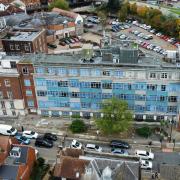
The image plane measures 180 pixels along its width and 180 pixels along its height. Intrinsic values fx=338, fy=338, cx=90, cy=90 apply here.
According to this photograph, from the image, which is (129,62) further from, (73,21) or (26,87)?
(73,21)

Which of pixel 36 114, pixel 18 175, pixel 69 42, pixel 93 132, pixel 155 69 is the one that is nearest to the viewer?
pixel 18 175

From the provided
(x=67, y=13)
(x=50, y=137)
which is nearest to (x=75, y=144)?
(x=50, y=137)

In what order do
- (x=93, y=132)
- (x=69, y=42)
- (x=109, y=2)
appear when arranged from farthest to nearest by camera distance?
(x=109, y=2) → (x=69, y=42) → (x=93, y=132)

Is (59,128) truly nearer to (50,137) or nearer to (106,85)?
(50,137)

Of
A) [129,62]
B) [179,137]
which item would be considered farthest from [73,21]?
[179,137]

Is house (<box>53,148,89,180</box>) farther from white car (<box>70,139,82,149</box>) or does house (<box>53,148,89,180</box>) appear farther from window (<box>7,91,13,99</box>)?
window (<box>7,91,13,99</box>)

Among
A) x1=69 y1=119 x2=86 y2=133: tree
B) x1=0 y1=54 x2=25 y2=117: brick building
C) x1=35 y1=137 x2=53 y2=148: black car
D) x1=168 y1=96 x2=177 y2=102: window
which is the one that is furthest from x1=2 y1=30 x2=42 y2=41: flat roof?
x1=168 y1=96 x2=177 y2=102: window

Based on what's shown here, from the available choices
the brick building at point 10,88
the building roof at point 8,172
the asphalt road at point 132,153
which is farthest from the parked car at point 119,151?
the brick building at point 10,88

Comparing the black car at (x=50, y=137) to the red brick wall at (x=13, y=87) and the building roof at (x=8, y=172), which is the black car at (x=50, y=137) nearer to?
the red brick wall at (x=13, y=87)
